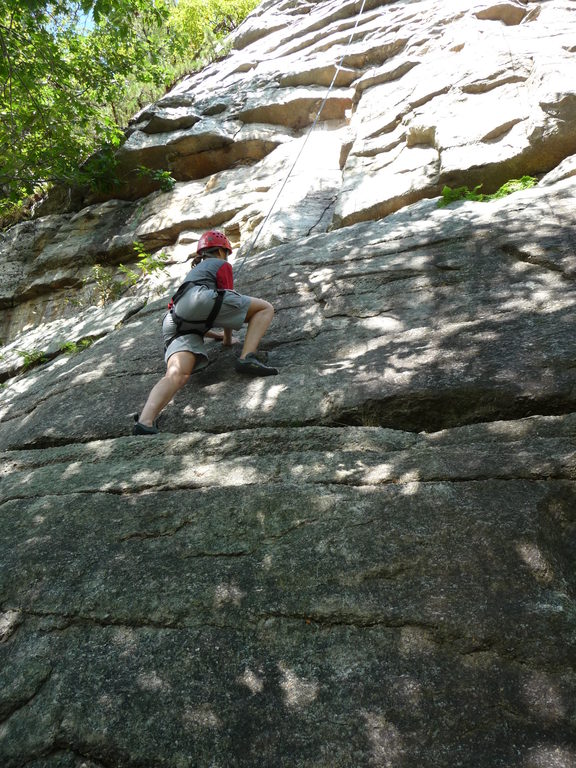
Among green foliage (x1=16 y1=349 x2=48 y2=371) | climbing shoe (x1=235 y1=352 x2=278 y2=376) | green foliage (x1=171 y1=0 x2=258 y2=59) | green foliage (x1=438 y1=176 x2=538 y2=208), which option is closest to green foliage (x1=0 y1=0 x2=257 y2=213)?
green foliage (x1=171 y1=0 x2=258 y2=59)

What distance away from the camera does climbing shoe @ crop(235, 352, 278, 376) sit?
460cm

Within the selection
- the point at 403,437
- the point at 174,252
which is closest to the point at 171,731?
the point at 403,437

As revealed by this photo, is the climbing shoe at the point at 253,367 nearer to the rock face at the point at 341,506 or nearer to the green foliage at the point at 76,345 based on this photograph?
the rock face at the point at 341,506

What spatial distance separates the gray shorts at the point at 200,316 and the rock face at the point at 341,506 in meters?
0.35

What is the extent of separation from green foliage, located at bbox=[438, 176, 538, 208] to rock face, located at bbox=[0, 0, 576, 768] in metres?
0.26

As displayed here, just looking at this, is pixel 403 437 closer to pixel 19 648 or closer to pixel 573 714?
pixel 573 714

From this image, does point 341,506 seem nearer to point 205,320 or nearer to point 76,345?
point 205,320

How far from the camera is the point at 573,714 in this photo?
1823 millimetres

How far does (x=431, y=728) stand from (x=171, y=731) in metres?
0.96

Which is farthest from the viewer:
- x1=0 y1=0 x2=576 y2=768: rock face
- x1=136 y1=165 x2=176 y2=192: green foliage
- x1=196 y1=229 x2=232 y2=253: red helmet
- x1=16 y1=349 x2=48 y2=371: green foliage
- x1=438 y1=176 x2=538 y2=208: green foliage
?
x1=136 y1=165 x2=176 y2=192: green foliage

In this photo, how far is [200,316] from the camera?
189 inches

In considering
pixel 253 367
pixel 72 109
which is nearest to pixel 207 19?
pixel 72 109

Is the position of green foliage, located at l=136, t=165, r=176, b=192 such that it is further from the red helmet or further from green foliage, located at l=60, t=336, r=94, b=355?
the red helmet

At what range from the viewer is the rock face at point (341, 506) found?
6.45 feet
